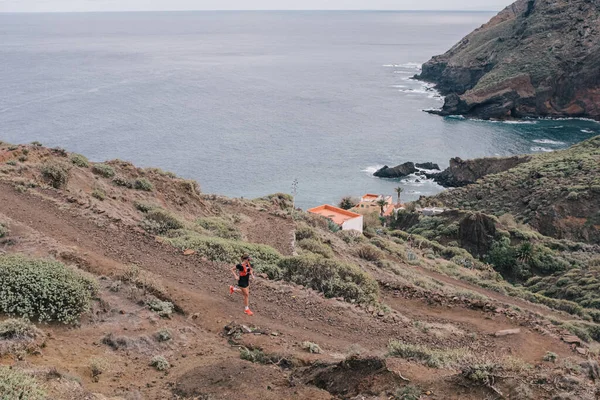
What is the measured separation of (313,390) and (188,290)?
4938 mm

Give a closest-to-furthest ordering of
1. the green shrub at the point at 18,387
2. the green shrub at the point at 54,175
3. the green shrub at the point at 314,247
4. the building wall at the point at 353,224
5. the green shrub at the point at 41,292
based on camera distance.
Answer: the green shrub at the point at 18,387 < the green shrub at the point at 41,292 < the green shrub at the point at 54,175 < the green shrub at the point at 314,247 < the building wall at the point at 353,224

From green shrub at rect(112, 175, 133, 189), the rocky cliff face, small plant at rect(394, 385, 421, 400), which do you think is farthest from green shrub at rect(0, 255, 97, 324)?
the rocky cliff face

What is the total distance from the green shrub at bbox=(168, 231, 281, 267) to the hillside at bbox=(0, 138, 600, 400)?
0.05 metres

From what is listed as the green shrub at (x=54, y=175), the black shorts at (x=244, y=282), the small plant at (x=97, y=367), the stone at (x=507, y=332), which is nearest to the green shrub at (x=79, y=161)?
the green shrub at (x=54, y=175)

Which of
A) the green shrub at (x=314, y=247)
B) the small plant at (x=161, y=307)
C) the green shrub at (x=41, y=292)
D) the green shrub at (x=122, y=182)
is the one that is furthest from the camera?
the green shrub at (x=122, y=182)

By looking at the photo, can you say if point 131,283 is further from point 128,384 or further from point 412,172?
point 412,172

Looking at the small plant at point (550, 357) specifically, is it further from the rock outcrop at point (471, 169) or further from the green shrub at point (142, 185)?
the rock outcrop at point (471, 169)

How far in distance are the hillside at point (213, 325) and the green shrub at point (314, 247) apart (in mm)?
99

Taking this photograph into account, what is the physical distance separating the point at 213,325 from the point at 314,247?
969 centimetres

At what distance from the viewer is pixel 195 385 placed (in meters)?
7.96

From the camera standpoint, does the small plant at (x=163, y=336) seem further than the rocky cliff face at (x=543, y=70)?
No

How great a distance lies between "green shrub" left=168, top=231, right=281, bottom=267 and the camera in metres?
14.2

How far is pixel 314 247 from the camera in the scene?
1998 centimetres

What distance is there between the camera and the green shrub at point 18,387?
19.8 ft
